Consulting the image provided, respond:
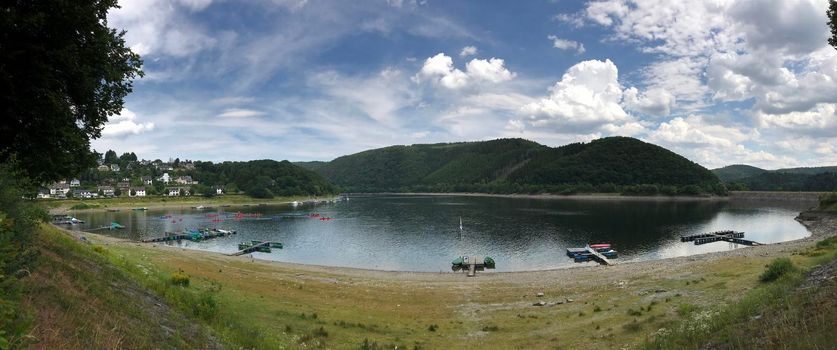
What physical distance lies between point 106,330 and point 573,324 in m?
21.4

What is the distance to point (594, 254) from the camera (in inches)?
2469

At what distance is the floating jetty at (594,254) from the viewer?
61062mm

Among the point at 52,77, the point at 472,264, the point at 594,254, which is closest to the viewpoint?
the point at 52,77

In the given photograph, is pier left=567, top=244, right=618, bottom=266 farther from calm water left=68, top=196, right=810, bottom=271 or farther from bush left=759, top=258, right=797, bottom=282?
bush left=759, top=258, right=797, bottom=282

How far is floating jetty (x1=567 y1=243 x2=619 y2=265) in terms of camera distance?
2404 inches

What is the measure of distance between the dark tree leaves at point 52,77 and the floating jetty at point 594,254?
58.5 meters

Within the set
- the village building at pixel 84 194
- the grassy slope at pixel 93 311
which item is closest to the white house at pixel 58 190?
the village building at pixel 84 194

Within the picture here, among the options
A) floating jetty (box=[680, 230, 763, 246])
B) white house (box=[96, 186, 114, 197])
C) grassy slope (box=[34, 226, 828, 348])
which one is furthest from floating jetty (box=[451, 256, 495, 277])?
white house (box=[96, 186, 114, 197])

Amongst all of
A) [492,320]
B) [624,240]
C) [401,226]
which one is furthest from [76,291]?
[401,226]

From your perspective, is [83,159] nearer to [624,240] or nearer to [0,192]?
[0,192]

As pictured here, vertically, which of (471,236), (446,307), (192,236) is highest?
(446,307)

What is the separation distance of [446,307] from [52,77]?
2515 cm

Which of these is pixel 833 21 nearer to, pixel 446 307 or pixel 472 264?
pixel 446 307

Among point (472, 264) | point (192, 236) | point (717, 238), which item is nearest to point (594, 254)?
point (472, 264)
